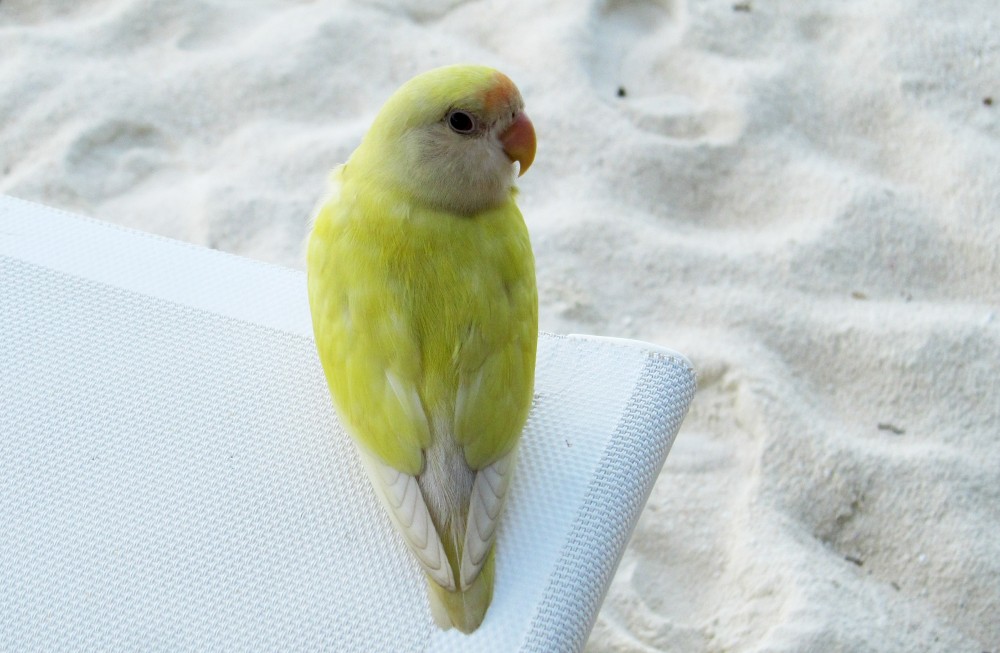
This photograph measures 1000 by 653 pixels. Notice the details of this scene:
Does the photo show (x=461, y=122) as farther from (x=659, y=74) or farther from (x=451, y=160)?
(x=659, y=74)

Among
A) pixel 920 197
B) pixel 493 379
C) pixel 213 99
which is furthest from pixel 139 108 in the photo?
pixel 920 197

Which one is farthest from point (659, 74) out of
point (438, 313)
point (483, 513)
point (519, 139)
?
point (483, 513)

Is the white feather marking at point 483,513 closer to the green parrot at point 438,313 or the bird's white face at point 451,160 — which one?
the green parrot at point 438,313

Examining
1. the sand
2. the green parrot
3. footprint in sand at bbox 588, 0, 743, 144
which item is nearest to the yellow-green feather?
the green parrot

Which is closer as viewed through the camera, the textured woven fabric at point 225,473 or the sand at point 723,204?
the textured woven fabric at point 225,473

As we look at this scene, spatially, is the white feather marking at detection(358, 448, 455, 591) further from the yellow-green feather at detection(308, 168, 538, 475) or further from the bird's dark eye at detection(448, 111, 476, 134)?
the bird's dark eye at detection(448, 111, 476, 134)

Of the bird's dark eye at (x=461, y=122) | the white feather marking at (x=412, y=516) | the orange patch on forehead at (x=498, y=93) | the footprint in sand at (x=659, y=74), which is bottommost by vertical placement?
the footprint in sand at (x=659, y=74)

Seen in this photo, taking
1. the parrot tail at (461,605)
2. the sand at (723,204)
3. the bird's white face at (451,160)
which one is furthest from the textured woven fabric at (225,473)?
the sand at (723,204)
